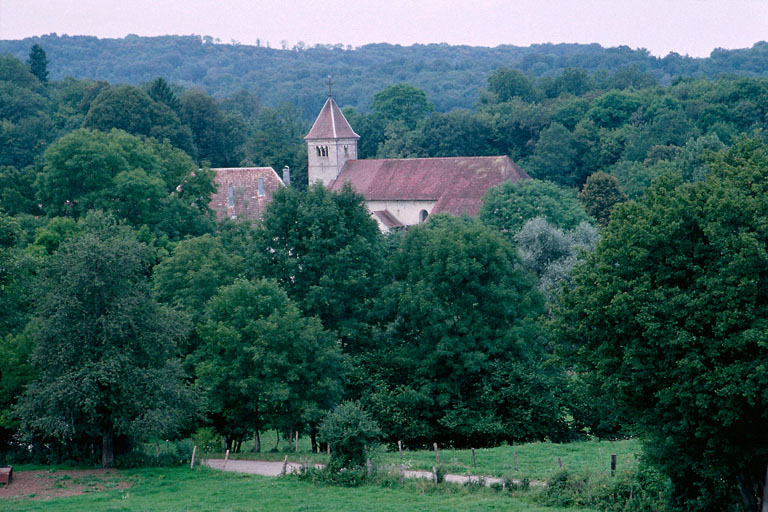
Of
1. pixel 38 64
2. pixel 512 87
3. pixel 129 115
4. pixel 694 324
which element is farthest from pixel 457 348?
pixel 512 87

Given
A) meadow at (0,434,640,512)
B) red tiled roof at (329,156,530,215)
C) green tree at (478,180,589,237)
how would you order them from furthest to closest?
red tiled roof at (329,156,530,215), green tree at (478,180,589,237), meadow at (0,434,640,512)

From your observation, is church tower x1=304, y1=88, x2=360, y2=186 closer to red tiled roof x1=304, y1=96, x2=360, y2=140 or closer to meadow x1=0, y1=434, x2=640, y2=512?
red tiled roof x1=304, y1=96, x2=360, y2=140

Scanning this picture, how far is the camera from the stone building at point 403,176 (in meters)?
71.8

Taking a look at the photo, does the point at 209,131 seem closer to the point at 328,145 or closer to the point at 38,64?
the point at 328,145

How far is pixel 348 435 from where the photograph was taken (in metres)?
25.7

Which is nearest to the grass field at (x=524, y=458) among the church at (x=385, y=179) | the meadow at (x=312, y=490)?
the meadow at (x=312, y=490)

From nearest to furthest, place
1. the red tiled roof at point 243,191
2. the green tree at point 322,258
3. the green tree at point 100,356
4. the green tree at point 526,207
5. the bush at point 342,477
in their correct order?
the bush at point 342,477 → the green tree at point 100,356 → the green tree at point 322,258 → the green tree at point 526,207 → the red tiled roof at point 243,191

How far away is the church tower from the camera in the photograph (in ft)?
262

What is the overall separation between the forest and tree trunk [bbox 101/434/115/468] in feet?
0.23

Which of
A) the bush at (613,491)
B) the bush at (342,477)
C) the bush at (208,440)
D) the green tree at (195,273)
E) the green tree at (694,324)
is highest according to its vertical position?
the green tree at (195,273)

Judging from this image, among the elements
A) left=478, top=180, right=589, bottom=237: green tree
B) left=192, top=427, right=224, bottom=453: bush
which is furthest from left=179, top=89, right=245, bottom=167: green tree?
left=192, top=427, right=224, bottom=453: bush

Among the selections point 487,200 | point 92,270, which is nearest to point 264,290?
point 92,270

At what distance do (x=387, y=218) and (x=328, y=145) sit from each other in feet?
29.6

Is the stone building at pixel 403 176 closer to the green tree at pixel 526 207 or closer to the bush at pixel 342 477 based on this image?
the green tree at pixel 526 207
